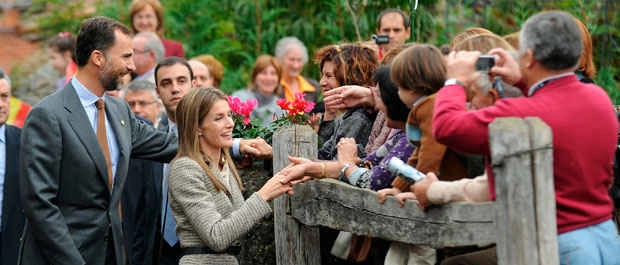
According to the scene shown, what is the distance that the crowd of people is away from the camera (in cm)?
431

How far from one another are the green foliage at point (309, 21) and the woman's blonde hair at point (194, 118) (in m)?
3.80

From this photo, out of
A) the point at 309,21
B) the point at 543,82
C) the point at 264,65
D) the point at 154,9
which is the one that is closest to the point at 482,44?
the point at 543,82

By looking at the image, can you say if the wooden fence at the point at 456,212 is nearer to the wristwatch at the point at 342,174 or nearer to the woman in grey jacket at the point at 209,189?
the wristwatch at the point at 342,174

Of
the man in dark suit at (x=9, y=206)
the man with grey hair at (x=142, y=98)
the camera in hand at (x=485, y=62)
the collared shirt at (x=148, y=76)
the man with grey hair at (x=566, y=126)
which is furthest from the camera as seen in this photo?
the collared shirt at (x=148, y=76)

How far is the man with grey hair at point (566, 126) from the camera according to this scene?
425 centimetres

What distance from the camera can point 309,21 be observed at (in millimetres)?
11992

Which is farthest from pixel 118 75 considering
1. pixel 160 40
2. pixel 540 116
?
pixel 160 40

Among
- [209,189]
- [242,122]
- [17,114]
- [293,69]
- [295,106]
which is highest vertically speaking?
[295,106]

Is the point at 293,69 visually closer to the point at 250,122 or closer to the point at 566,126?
the point at 250,122

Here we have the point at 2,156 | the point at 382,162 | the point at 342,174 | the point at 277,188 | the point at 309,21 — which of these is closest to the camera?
the point at 382,162

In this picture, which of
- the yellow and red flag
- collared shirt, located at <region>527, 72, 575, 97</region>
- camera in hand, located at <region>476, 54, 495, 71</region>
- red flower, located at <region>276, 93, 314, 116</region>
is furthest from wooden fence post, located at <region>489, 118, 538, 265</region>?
the yellow and red flag

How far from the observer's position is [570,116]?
425 centimetres

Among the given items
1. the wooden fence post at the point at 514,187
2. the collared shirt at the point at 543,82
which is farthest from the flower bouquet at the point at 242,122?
the wooden fence post at the point at 514,187

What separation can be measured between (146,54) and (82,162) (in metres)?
4.13
